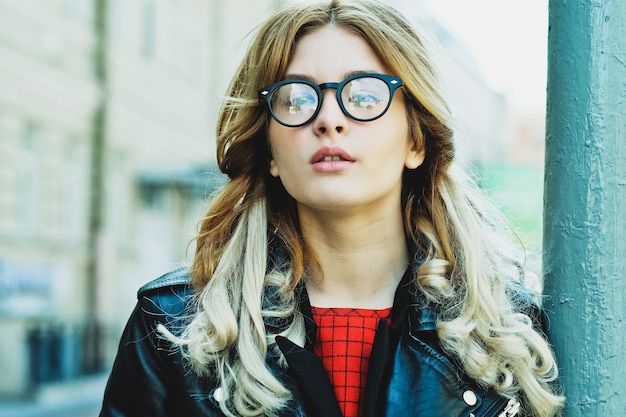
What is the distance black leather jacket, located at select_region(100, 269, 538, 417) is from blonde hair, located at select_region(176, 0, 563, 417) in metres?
0.04

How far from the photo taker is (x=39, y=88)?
14.0 meters

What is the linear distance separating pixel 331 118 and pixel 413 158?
16.6 inches

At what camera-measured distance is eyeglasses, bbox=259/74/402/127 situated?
2533mm

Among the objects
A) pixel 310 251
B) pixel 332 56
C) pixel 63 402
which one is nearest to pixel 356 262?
pixel 310 251

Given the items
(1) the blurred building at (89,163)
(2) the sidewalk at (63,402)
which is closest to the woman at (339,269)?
(1) the blurred building at (89,163)

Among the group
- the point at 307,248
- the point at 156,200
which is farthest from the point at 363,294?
the point at 156,200

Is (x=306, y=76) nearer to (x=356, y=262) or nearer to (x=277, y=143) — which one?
(x=277, y=143)

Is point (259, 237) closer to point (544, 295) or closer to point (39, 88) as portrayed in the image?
point (544, 295)

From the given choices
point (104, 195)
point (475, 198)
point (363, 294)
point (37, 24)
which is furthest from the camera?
point (104, 195)

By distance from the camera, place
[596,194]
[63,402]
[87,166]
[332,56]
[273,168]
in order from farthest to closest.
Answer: [87,166], [63,402], [273,168], [332,56], [596,194]

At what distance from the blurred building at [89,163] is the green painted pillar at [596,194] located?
350 inches

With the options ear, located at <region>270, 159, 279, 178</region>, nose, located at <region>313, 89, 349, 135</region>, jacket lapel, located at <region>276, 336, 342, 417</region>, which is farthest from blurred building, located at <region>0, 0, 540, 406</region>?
jacket lapel, located at <region>276, 336, 342, 417</region>

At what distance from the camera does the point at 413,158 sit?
282 cm

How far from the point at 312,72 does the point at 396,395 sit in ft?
3.21
